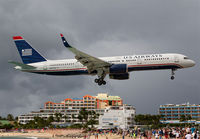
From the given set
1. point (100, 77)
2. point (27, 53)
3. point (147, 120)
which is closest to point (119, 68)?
point (100, 77)

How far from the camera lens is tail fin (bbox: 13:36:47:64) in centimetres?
6606

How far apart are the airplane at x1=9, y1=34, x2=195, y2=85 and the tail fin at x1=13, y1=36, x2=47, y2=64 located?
125 inches

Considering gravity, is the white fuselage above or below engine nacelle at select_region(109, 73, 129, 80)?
above

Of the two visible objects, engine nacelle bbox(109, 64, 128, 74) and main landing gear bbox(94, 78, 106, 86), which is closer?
engine nacelle bbox(109, 64, 128, 74)

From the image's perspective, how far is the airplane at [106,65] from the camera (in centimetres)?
5488

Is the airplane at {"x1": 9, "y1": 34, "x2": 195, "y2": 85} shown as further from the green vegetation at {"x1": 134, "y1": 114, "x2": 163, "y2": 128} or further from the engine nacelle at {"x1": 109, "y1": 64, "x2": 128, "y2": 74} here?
the green vegetation at {"x1": 134, "y1": 114, "x2": 163, "y2": 128}

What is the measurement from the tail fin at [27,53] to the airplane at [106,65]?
3.18 m

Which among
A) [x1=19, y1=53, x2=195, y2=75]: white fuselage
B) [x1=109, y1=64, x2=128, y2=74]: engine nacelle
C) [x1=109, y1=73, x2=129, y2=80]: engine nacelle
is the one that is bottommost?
[x1=109, y1=73, x2=129, y2=80]: engine nacelle

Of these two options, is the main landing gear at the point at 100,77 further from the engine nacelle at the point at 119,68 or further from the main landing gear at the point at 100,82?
the engine nacelle at the point at 119,68

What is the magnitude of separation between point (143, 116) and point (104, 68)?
124 m

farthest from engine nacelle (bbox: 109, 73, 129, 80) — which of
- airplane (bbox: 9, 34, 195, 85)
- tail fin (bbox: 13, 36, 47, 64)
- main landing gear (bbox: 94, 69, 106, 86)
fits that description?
tail fin (bbox: 13, 36, 47, 64)

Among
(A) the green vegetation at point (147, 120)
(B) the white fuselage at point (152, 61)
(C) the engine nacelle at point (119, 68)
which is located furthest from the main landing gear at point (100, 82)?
(A) the green vegetation at point (147, 120)

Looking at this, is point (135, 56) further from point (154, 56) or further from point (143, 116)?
point (143, 116)

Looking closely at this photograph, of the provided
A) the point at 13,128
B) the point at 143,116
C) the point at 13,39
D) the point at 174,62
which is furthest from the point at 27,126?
the point at 174,62
